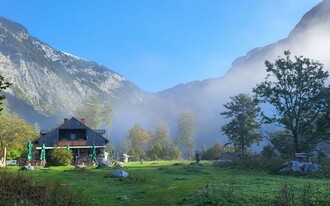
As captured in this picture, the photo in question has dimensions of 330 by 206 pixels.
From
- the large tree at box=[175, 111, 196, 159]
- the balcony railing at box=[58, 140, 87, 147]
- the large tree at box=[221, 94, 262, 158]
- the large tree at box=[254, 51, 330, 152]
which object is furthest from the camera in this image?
the large tree at box=[175, 111, 196, 159]

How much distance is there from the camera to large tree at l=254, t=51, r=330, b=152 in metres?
38.7

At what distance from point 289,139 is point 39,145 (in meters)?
40.1

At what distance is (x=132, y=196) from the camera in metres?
15.6

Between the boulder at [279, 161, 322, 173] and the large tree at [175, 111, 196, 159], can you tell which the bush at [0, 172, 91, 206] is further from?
the large tree at [175, 111, 196, 159]

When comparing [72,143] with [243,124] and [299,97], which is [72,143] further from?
[299,97]

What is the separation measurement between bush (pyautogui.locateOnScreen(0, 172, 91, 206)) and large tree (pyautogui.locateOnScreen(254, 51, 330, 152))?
31405 millimetres

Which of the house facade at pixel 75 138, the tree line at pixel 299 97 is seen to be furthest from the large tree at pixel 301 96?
the house facade at pixel 75 138

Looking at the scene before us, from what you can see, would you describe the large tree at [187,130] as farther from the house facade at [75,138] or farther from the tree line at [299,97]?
the tree line at [299,97]

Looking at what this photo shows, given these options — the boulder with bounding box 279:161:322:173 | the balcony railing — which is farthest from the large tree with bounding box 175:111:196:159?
the boulder with bounding box 279:161:322:173

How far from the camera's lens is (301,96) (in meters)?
39.0

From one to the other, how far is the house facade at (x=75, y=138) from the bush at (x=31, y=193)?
152 ft

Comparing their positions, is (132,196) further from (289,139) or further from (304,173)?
(289,139)

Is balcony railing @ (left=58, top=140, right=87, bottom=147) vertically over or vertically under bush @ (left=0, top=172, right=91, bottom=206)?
over

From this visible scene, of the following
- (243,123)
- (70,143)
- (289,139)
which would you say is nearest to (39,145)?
(70,143)
